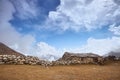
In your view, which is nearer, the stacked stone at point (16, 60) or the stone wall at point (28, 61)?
the stacked stone at point (16, 60)

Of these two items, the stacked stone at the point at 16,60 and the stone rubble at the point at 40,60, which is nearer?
the stacked stone at the point at 16,60

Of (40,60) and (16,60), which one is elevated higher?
(40,60)

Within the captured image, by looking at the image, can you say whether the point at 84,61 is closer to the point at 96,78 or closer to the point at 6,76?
the point at 96,78

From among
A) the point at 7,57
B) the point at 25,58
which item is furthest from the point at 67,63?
the point at 7,57

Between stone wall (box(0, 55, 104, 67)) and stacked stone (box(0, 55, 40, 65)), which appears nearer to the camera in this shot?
stacked stone (box(0, 55, 40, 65))

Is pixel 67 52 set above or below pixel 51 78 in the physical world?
above

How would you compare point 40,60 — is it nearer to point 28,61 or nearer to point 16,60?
point 28,61

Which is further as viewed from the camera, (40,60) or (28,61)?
(40,60)

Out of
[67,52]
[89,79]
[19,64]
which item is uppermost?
[67,52]

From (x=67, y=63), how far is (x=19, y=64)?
22.0 ft

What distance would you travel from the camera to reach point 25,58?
1959 cm

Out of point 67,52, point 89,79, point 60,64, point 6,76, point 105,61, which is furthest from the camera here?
point 67,52

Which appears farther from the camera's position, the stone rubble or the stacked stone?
the stone rubble

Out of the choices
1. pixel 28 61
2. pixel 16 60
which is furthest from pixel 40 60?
pixel 16 60
